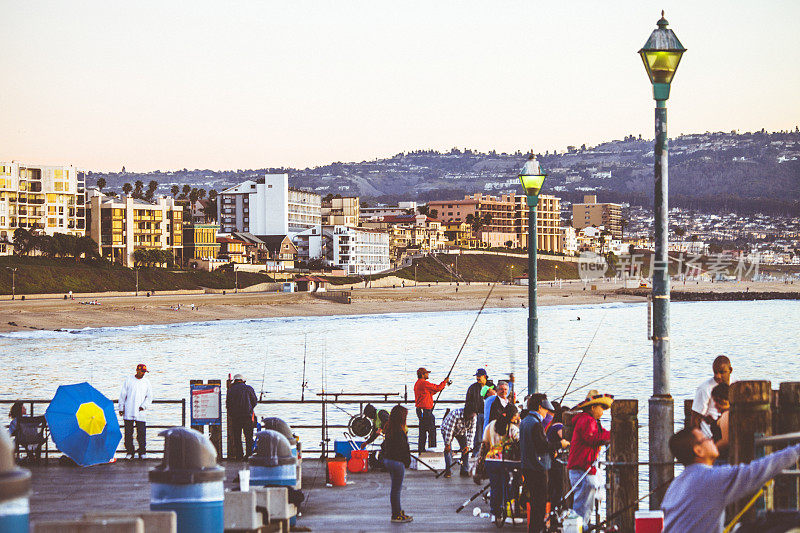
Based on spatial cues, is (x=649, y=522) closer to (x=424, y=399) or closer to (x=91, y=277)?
(x=424, y=399)

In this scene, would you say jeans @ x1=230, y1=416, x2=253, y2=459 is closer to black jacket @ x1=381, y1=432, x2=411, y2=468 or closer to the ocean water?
black jacket @ x1=381, y1=432, x2=411, y2=468

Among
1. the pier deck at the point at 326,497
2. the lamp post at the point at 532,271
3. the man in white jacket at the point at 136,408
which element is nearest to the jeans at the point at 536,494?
the pier deck at the point at 326,497

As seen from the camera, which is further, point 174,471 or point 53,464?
point 53,464

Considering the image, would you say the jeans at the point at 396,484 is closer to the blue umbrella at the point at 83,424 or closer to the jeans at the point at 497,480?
the jeans at the point at 497,480

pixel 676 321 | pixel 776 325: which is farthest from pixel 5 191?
pixel 776 325

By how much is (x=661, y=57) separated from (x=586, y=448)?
410 cm

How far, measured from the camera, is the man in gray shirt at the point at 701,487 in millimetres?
5723

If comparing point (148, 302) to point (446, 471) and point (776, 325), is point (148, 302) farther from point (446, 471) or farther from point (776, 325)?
point (446, 471)

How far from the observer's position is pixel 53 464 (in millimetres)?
17281

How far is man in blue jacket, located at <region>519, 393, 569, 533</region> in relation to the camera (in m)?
11.4

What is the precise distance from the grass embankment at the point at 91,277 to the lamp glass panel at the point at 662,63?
102621 mm

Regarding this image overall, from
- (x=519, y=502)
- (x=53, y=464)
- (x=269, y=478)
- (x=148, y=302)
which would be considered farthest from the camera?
(x=148, y=302)

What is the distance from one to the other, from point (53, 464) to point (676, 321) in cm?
11518

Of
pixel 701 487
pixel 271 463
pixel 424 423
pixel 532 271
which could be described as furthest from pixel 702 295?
pixel 701 487
